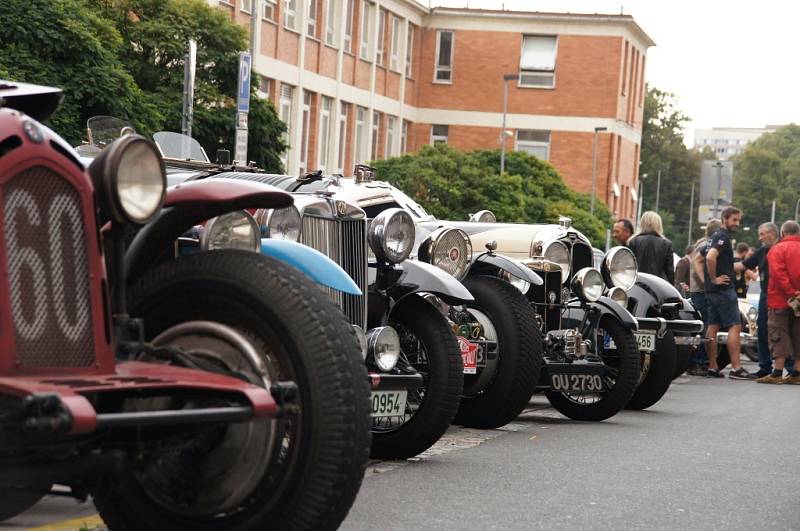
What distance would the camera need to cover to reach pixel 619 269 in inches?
525

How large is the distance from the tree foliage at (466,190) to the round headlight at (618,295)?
83.9ft

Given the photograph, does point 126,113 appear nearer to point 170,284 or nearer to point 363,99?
point 170,284

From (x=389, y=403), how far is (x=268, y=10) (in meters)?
38.9

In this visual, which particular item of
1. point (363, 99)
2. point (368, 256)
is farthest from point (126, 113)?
point (363, 99)

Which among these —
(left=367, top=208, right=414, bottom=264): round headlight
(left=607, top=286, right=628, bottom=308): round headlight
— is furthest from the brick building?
(left=367, top=208, right=414, bottom=264): round headlight

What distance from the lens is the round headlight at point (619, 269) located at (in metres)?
13.3

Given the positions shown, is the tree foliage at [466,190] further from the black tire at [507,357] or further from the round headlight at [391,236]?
the round headlight at [391,236]

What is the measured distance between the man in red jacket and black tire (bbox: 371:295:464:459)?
10590 mm

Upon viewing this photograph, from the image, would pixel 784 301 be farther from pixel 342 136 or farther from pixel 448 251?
pixel 342 136

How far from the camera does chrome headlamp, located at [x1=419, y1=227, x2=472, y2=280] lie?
9.98 m

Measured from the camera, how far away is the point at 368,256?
9047 mm

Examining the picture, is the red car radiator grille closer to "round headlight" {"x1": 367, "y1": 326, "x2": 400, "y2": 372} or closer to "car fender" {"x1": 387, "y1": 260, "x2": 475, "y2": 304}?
"round headlight" {"x1": 367, "y1": 326, "x2": 400, "y2": 372}

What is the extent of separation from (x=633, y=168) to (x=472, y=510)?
231 ft

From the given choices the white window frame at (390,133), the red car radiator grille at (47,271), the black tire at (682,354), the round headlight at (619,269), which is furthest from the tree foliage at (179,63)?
the white window frame at (390,133)
